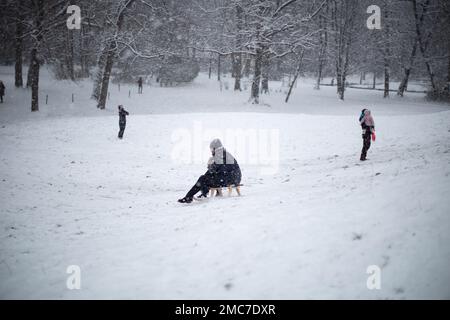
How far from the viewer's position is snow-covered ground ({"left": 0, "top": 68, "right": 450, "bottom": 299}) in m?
4.09

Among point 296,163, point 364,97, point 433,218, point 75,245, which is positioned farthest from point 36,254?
point 364,97

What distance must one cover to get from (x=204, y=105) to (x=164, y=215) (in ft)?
69.5

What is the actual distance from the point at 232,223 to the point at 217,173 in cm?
243

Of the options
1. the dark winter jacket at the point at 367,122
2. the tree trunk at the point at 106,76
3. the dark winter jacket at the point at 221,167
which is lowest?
the dark winter jacket at the point at 221,167

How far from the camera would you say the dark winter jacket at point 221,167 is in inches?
318

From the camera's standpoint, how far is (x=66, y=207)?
8.05 m

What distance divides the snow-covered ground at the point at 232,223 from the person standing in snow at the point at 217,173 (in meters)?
0.43

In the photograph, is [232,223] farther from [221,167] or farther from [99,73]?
[99,73]

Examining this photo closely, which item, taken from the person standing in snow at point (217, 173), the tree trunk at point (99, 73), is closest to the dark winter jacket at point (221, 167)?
the person standing in snow at point (217, 173)

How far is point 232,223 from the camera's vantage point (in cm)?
586
